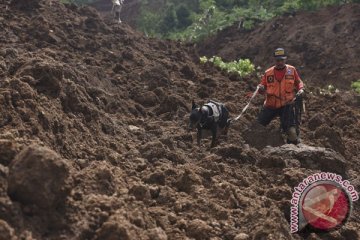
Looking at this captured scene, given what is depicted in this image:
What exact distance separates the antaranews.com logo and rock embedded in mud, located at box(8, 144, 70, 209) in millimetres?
2286

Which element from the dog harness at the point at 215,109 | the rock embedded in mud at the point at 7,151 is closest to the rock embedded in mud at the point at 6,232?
the rock embedded in mud at the point at 7,151

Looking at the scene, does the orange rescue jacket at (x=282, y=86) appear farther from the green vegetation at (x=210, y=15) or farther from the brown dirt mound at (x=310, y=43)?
the green vegetation at (x=210, y=15)

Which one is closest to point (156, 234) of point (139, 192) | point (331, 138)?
point (139, 192)

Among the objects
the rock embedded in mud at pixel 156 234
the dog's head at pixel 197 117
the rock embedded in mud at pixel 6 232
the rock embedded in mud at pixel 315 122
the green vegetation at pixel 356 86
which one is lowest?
the rock embedded in mud at pixel 156 234

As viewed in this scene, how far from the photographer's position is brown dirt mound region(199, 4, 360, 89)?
659 inches

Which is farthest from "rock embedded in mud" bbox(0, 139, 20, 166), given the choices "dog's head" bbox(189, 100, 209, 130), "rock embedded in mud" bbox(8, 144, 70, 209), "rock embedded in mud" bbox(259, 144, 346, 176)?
"dog's head" bbox(189, 100, 209, 130)

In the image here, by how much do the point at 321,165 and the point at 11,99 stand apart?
386 cm

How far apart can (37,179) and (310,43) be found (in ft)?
53.5

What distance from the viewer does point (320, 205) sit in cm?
491

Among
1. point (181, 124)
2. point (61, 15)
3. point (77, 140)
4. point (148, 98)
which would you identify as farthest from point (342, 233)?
point (61, 15)

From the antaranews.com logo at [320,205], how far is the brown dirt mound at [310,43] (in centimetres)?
1073

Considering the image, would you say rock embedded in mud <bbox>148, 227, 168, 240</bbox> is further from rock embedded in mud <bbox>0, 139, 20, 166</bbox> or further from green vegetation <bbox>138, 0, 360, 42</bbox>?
green vegetation <bbox>138, 0, 360, 42</bbox>

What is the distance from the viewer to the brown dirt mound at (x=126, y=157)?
3.57 meters

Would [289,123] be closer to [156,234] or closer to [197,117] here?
[197,117]
